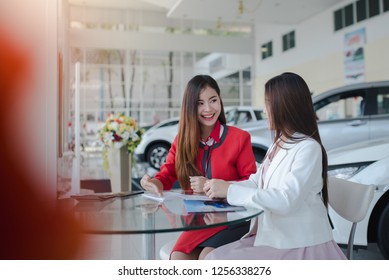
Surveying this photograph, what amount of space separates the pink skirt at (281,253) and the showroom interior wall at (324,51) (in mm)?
7234

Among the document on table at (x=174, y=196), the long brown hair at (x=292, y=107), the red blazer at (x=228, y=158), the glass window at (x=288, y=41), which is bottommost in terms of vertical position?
the document on table at (x=174, y=196)

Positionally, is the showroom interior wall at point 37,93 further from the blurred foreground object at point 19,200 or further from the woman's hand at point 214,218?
the woman's hand at point 214,218

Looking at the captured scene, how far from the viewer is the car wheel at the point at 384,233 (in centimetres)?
215

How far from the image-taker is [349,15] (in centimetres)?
867

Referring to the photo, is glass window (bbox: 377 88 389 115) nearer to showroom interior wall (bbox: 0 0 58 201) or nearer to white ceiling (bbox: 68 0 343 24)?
showroom interior wall (bbox: 0 0 58 201)

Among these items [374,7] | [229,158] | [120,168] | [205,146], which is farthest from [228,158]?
[374,7]

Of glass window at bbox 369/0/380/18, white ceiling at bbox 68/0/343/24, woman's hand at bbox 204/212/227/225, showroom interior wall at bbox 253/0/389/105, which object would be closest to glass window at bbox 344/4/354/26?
showroom interior wall at bbox 253/0/389/105

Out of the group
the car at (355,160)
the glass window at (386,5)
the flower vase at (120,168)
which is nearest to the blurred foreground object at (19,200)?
the car at (355,160)

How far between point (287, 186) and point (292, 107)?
24 centimetres

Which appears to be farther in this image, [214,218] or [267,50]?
[267,50]

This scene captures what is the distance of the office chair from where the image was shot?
1461 mm

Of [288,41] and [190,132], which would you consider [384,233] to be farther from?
[288,41]

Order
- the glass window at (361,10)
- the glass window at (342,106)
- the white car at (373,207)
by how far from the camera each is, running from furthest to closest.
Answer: the glass window at (361,10) < the glass window at (342,106) < the white car at (373,207)

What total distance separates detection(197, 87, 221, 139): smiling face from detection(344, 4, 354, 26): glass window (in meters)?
7.92
